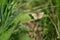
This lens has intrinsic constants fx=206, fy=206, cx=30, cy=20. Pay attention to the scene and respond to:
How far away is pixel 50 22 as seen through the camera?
227 centimetres

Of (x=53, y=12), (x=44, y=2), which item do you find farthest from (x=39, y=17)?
(x=44, y=2)

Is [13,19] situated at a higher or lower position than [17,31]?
higher

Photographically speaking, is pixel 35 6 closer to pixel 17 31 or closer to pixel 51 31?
pixel 51 31

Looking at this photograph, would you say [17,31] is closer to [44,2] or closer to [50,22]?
[50,22]

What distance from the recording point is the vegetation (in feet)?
5.35

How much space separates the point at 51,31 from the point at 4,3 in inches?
27.8

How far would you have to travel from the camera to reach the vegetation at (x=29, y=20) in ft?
5.35

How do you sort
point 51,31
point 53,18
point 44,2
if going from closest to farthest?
point 51,31
point 53,18
point 44,2

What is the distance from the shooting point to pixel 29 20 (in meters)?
1.99

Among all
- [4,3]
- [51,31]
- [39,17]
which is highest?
[4,3]

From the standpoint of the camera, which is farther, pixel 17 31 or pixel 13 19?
pixel 17 31

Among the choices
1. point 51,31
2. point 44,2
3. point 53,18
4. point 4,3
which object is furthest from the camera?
point 44,2

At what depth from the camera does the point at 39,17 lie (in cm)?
219

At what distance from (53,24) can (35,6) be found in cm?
52
